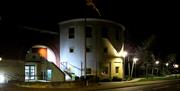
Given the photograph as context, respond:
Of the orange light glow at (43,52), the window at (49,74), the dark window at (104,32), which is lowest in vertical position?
the window at (49,74)

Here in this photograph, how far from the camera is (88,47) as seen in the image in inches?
1940

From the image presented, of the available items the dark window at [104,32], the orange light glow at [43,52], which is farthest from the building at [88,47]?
the orange light glow at [43,52]

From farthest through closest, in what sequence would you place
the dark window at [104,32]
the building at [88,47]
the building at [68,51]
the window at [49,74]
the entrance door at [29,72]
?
the dark window at [104,32] → the building at [88,47] → the window at [49,74] → the entrance door at [29,72] → the building at [68,51]

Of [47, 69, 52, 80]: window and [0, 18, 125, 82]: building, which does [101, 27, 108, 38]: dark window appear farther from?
[47, 69, 52, 80]: window

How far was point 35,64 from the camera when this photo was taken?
151 feet

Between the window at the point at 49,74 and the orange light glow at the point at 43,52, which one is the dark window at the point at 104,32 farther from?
the window at the point at 49,74

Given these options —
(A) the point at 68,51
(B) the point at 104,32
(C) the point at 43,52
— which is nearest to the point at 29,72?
(C) the point at 43,52

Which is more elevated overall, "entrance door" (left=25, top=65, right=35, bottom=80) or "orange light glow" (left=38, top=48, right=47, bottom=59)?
"orange light glow" (left=38, top=48, right=47, bottom=59)

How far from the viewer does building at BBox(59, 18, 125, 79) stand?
159 ft

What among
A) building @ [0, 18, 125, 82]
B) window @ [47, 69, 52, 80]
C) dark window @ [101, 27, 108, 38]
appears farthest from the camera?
dark window @ [101, 27, 108, 38]

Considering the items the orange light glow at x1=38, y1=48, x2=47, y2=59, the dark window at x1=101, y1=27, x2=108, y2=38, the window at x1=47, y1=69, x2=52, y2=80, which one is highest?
the dark window at x1=101, y1=27, x2=108, y2=38

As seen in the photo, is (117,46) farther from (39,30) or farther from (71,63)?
(39,30)

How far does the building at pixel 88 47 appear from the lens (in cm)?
4847

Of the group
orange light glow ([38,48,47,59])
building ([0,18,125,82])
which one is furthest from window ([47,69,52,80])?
orange light glow ([38,48,47,59])
